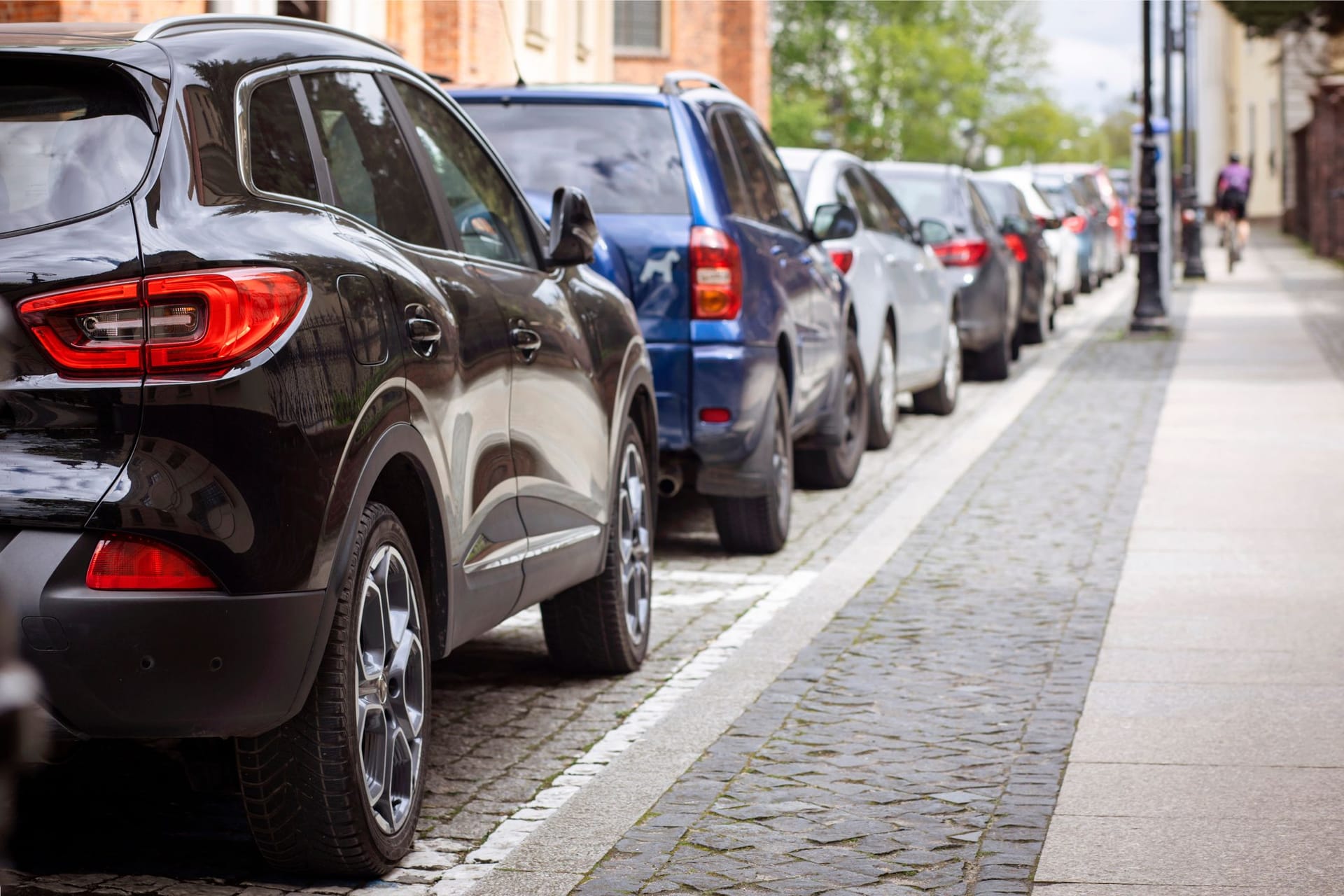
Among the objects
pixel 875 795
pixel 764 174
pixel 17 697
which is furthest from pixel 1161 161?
pixel 17 697

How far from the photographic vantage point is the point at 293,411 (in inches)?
159

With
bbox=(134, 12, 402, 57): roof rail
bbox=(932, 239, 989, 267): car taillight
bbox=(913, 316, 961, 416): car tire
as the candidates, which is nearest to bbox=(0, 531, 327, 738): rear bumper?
bbox=(134, 12, 402, 57): roof rail

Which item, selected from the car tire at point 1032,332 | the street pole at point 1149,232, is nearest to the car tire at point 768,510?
the car tire at point 1032,332

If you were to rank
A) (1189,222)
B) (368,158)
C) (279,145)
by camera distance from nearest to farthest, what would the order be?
(279,145) → (368,158) → (1189,222)

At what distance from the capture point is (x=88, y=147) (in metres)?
4.07

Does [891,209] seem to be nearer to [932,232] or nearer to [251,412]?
[932,232]

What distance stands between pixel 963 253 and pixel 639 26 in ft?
105

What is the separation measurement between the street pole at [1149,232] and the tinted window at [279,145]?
18593 mm

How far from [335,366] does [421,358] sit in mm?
514

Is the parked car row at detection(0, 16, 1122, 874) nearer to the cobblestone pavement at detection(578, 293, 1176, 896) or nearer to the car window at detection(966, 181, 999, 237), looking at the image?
the cobblestone pavement at detection(578, 293, 1176, 896)

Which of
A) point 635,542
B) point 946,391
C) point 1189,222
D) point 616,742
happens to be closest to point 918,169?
point 946,391

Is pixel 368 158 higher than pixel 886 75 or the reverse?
the reverse

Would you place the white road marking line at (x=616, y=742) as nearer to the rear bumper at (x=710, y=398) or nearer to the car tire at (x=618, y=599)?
the car tire at (x=618, y=599)

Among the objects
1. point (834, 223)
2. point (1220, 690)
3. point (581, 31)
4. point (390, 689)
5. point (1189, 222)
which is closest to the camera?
point (390, 689)
